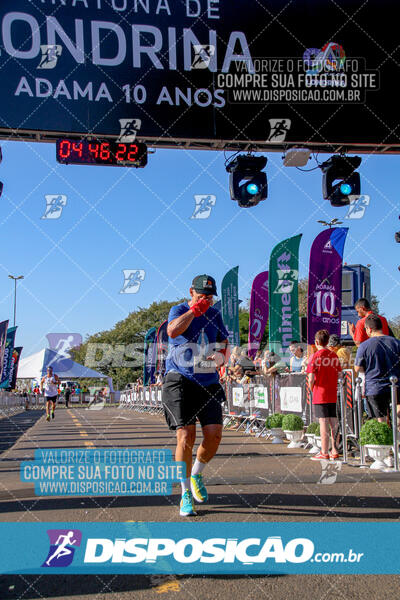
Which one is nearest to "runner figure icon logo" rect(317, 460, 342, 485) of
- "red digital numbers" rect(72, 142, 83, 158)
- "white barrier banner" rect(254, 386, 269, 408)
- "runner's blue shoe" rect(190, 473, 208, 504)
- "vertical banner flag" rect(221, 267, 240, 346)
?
"runner's blue shoe" rect(190, 473, 208, 504)

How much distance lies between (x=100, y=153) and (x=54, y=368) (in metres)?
39.4

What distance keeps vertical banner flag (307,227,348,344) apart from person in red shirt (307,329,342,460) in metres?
4.94

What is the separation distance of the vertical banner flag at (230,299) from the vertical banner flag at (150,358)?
935 cm

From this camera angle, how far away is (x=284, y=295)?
17.5m

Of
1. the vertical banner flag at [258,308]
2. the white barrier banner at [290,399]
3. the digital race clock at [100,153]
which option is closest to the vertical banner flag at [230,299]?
the vertical banner flag at [258,308]

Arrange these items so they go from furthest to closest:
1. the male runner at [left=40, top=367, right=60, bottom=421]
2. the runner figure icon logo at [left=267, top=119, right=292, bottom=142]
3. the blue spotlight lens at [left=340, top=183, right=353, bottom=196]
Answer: the male runner at [left=40, top=367, right=60, bottom=421] < the blue spotlight lens at [left=340, top=183, right=353, bottom=196] < the runner figure icon logo at [left=267, top=119, right=292, bottom=142]

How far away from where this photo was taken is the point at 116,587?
351 cm

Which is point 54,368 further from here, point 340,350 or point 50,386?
point 340,350

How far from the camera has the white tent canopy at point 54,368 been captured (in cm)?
4931

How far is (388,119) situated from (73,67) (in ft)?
20.8

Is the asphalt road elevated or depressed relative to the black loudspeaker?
depressed

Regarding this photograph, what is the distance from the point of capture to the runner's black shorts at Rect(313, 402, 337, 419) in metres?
9.23

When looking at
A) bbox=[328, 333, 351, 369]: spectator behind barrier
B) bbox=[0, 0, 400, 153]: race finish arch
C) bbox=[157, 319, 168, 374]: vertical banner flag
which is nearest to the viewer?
bbox=[328, 333, 351, 369]: spectator behind barrier

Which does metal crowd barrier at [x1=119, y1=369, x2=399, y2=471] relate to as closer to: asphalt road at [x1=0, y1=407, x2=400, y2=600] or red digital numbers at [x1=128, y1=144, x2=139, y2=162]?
asphalt road at [x1=0, y1=407, x2=400, y2=600]
